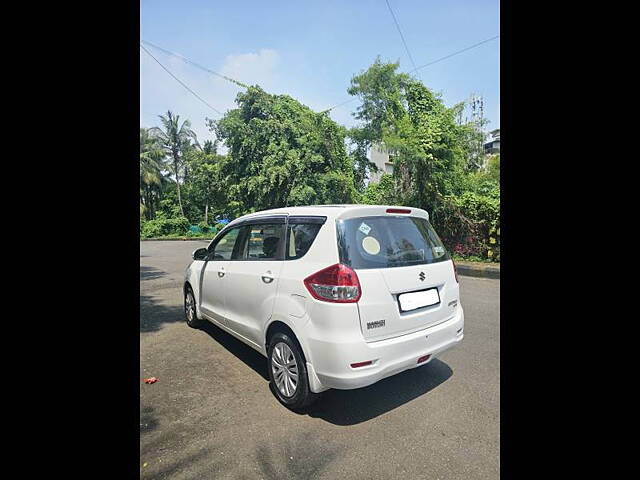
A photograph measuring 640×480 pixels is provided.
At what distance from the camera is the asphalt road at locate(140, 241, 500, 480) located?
220 centimetres

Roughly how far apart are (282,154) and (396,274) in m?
15.1

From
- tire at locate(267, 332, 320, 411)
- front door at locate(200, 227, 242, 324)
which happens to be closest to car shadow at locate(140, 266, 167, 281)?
front door at locate(200, 227, 242, 324)

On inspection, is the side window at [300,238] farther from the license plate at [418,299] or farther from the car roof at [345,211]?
the license plate at [418,299]

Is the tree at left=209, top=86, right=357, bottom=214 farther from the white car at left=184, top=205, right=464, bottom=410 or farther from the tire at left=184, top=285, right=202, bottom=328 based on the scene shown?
the white car at left=184, top=205, right=464, bottom=410

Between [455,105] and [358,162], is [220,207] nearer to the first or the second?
[358,162]

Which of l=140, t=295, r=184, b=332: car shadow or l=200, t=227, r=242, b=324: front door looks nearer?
l=200, t=227, r=242, b=324: front door

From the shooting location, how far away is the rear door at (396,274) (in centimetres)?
258

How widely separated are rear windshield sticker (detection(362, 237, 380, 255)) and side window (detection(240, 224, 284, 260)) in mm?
891

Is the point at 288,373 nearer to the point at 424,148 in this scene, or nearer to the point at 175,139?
the point at 424,148

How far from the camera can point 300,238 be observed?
3031 millimetres

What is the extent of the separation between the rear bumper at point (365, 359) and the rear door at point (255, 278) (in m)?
0.73

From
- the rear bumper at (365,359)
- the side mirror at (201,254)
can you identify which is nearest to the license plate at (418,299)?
the rear bumper at (365,359)
